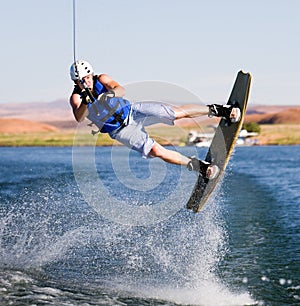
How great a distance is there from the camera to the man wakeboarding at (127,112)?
769 centimetres

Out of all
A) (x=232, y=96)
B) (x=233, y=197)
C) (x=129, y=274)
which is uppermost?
(x=232, y=96)

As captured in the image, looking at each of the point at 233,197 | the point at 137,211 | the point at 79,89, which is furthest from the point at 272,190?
the point at 79,89

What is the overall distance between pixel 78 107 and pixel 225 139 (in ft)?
7.06

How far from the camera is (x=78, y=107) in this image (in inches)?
308

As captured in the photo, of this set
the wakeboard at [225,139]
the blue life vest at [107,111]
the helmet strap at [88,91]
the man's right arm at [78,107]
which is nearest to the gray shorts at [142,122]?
the blue life vest at [107,111]

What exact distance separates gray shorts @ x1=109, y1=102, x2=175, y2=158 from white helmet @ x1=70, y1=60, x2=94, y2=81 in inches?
33.5

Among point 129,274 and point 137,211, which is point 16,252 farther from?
point 137,211

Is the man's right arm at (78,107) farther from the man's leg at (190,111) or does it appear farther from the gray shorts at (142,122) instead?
the man's leg at (190,111)

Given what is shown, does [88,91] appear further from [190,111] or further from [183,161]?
[183,161]

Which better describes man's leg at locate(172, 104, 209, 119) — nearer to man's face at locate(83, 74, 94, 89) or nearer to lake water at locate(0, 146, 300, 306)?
man's face at locate(83, 74, 94, 89)

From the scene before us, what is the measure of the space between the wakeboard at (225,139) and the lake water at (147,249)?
1.27 metres

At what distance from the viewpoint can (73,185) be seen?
21.7 metres

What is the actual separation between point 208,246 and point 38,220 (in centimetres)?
462

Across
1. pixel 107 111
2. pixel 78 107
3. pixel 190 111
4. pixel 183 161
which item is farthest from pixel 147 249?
pixel 78 107
